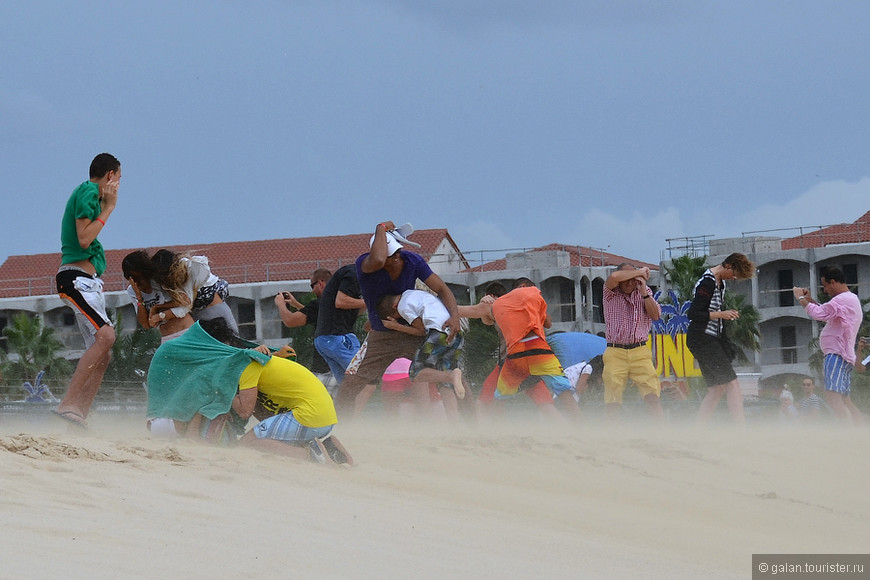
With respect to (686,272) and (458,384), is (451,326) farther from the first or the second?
(686,272)

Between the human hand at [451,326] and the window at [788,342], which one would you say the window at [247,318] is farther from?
the human hand at [451,326]

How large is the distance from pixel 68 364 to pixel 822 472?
57.3 metres

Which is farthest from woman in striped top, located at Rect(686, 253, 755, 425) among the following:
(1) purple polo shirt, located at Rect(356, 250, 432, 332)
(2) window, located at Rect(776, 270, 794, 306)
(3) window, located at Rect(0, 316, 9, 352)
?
(3) window, located at Rect(0, 316, 9, 352)

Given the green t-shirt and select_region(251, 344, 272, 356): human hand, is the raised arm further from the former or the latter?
the green t-shirt

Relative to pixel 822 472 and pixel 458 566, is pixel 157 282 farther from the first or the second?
pixel 822 472

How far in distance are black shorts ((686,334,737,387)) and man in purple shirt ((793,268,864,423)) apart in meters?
1.34

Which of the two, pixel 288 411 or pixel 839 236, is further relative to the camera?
pixel 839 236

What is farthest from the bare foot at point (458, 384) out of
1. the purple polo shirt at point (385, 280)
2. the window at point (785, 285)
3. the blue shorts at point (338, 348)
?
the window at point (785, 285)

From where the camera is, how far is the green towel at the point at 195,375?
21.1 feet

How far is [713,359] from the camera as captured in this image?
1020cm

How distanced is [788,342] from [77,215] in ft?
199

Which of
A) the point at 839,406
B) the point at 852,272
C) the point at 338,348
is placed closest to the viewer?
the point at 338,348

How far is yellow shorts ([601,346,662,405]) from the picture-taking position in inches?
403

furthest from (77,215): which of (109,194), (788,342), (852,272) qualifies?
(788,342)
